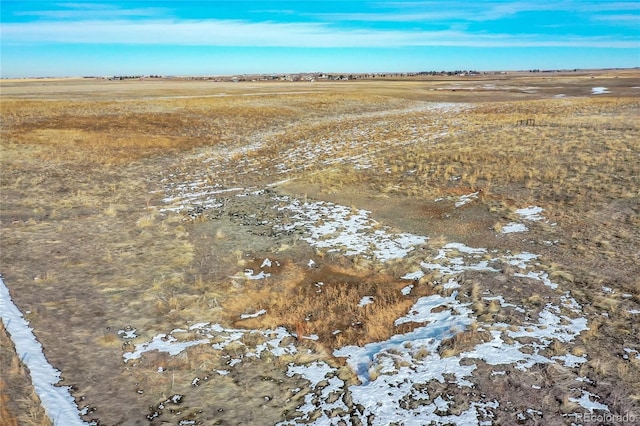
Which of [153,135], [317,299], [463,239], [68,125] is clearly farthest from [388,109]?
[317,299]

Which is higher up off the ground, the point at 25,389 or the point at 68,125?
the point at 68,125

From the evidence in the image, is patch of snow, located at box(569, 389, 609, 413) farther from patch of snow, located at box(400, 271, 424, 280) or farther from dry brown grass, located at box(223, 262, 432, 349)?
patch of snow, located at box(400, 271, 424, 280)

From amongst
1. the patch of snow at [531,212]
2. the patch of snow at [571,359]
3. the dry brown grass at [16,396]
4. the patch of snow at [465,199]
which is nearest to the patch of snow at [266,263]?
the dry brown grass at [16,396]

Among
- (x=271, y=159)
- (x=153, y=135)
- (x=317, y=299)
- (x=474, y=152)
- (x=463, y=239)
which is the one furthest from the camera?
Answer: (x=153, y=135)

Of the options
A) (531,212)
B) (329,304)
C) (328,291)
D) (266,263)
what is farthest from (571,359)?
(531,212)

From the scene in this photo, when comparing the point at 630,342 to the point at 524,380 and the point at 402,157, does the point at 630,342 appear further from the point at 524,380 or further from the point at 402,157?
the point at 402,157
